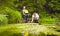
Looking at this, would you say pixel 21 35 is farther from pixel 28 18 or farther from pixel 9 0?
pixel 9 0

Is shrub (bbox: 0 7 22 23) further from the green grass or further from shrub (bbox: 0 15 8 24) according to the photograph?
the green grass

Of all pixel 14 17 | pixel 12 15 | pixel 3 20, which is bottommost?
pixel 3 20

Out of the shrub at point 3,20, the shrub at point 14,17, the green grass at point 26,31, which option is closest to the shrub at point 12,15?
the shrub at point 14,17

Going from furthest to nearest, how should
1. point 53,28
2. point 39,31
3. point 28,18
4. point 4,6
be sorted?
point 4,6
point 28,18
point 53,28
point 39,31

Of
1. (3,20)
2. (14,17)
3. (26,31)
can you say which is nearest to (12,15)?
(14,17)

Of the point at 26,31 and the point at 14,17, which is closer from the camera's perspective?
the point at 26,31

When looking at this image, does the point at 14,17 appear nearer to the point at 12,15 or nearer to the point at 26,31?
the point at 12,15

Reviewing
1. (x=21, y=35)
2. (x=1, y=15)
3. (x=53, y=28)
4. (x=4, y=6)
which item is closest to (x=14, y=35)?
(x=21, y=35)

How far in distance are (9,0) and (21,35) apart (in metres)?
7.44

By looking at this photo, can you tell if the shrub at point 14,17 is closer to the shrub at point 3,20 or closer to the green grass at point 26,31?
the shrub at point 3,20

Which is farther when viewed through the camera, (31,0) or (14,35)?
(31,0)

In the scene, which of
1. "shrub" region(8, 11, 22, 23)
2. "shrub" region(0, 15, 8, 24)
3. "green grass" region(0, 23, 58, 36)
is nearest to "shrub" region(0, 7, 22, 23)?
"shrub" region(8, 11, 22, 23)

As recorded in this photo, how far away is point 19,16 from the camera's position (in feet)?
51.8

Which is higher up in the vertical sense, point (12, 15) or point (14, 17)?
point (12, 15)
